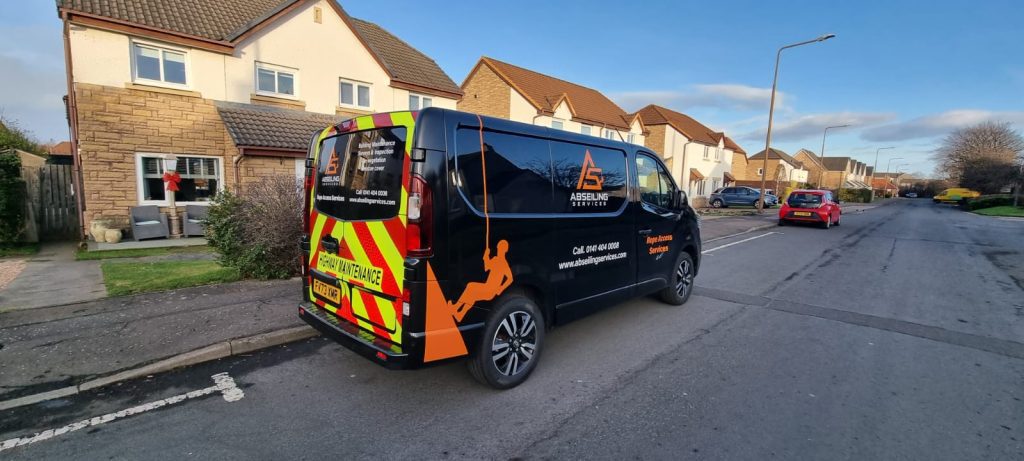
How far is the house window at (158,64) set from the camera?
36.8ft

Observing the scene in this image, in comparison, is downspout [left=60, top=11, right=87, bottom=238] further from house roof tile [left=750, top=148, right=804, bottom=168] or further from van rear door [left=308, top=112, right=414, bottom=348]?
house roof tile [left=750, top=148, right=804, bottom=168]

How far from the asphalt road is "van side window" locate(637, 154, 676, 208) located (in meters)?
1.50

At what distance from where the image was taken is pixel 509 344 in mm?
3713

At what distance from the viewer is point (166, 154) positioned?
1158cm

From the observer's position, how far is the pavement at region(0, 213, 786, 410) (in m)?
3.72

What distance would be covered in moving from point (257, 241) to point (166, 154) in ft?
25.2

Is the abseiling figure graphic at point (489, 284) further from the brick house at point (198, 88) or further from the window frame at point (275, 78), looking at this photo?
the window frame at point (275, 78)

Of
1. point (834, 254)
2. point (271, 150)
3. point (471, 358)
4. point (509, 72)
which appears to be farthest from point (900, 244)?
point (509, 72)

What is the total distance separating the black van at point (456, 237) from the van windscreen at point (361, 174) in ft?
0.04

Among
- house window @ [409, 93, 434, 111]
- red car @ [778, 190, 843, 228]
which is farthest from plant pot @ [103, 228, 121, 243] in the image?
red car @ [778, 190, 843, 228]

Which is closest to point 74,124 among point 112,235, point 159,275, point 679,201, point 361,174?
point 112,235

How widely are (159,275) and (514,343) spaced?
6.36 meters

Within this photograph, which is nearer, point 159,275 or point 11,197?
point 159,275

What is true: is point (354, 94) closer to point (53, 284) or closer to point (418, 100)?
point (418, 100)
